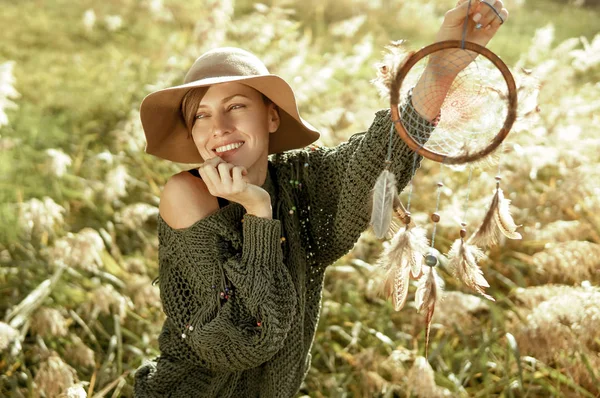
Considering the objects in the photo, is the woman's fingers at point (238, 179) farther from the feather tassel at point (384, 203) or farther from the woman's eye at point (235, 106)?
the feather tassel at point (384, 203)

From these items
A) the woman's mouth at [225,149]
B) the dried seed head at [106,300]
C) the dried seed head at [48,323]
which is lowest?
the dried seed head at [48,323]

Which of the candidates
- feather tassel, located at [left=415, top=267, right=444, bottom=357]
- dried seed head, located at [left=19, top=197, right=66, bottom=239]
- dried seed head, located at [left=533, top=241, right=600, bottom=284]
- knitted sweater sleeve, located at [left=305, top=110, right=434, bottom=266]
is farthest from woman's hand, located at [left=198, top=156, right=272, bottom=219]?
dried seed head, located at [left=19, top=197, right=66, bottom=239]

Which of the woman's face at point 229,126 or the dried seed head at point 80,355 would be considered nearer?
the woman's face at point 229,126

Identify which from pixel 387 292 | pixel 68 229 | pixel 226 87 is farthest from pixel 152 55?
pixel 387 292

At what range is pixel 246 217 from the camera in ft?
6.11

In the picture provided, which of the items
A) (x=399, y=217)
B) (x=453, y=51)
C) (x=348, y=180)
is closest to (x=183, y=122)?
(x=348, y=180)

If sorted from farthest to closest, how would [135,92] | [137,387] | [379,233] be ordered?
[135,92] → [137,387] → [379,233]

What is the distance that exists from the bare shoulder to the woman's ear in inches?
11.1

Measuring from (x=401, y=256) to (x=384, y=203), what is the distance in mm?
127

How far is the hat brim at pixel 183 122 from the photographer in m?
1.91

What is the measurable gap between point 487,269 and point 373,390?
89cm

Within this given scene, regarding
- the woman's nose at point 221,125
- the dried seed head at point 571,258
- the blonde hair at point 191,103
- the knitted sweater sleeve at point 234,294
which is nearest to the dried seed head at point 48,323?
the knitted sweater sleeve at point 234,294

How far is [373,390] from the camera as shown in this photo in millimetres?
2570

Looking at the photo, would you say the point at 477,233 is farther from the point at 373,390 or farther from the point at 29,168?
the point at 29,168
